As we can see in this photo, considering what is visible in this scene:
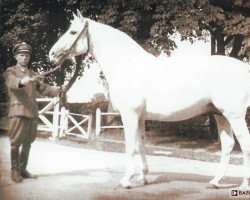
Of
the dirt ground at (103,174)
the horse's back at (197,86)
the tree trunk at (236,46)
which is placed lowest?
the dirt ground at (103,174)

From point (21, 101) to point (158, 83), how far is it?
169 centimetres

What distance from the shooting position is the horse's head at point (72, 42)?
539 cm

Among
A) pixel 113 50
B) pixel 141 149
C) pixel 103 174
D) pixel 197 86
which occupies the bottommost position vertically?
pixel 103 174

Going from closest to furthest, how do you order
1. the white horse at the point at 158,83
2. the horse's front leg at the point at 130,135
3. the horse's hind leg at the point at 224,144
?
the white horse at the point at 158,83
the horse's front leg at the point at 130,135
the horse's hind leg at the point at 224,144

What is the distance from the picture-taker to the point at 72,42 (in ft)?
17.7

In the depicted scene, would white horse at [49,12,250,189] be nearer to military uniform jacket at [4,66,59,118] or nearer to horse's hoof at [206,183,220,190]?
horse's hoof at [206,183,220,190]

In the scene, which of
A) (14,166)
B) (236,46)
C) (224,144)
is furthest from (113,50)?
(236,46)

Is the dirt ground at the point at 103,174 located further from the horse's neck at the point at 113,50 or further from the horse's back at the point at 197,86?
the horse's neck at the point at 113,50

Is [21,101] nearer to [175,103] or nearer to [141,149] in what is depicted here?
[141,149]

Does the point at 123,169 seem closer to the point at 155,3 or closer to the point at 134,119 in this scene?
the point at 134,119

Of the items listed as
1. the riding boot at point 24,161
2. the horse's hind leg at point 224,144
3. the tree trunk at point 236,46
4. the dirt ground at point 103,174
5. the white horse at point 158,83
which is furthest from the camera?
the tree trunk at point 236,46

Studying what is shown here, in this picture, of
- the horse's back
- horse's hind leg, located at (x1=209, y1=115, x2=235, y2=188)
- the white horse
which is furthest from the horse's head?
horse's hind leg, located at (x1=209, y1=115, x2=235, y2=188)

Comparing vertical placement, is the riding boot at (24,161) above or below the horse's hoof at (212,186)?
above

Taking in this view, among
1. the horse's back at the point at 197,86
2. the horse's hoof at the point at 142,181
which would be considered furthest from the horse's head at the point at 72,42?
the horse's hoof at the point at 142,181
